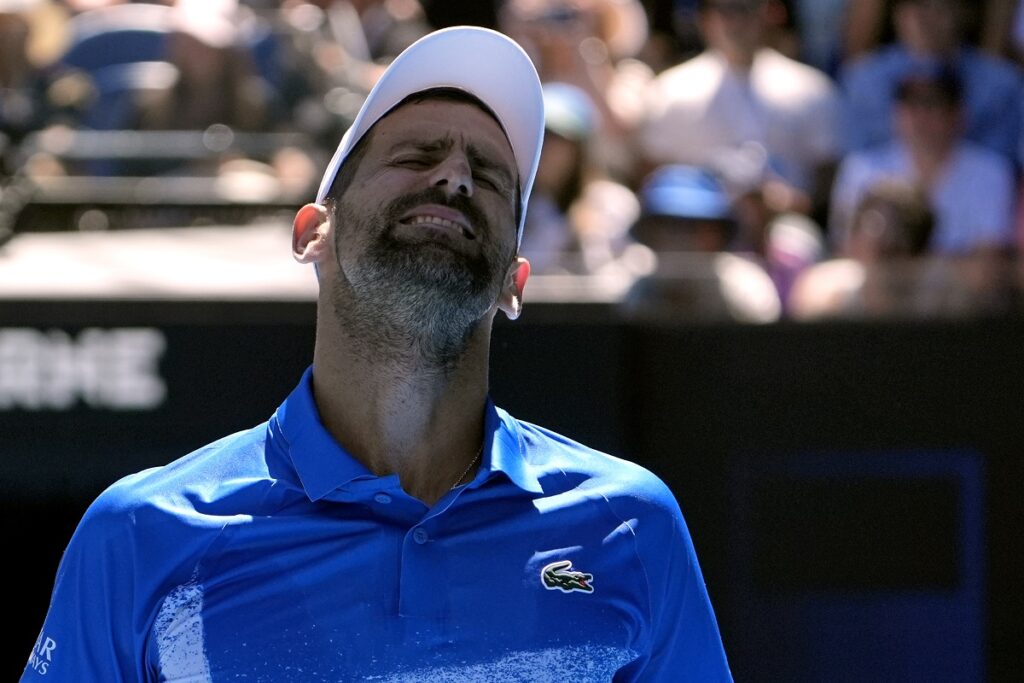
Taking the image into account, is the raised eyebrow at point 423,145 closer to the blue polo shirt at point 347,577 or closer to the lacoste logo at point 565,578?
the blue polo shirt at point 347,577

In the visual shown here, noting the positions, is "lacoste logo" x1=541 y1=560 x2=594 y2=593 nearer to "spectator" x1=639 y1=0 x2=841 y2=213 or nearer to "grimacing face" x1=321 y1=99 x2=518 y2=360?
"grimacing face" x1=321 y1=99 x2=518 y2=360

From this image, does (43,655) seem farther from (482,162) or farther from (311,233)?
(482,162)

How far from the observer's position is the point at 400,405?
2199 mm

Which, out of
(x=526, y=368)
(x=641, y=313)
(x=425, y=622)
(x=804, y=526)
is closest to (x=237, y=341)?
(x=526, y=368)

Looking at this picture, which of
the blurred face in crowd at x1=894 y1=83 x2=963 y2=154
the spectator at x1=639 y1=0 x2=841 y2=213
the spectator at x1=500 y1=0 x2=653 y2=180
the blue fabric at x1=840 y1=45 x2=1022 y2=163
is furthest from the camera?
the spectator at x1=500 y1=0 x2=653 y2=180

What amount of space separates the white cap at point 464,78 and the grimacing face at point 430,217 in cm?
3

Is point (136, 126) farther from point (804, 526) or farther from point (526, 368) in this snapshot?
point (804, 526)

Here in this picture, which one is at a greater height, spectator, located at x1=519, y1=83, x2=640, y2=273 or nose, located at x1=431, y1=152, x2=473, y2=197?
nose, located at x1=431, y1=152, x2=473, y2=197

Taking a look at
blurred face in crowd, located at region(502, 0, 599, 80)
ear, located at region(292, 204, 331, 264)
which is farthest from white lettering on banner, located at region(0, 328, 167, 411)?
blurred face in crowd, located at region(502, 0, 599, 80)

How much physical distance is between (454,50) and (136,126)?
4203 mm

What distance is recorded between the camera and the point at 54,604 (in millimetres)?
2018

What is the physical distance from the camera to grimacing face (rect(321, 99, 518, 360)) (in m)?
2.11

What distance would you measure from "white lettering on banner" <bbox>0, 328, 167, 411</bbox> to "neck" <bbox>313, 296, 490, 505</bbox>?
7.86ft

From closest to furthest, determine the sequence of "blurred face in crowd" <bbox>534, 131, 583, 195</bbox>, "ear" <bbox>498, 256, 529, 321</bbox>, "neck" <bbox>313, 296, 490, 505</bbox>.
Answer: "neck" <bbox>313, 296, 490, 505</bbox>
"ear" <bbox>498, 256, 529, 321</bbox>
"blurred face in crowd" <bbox>534, 131, 583, 195</bbox>
